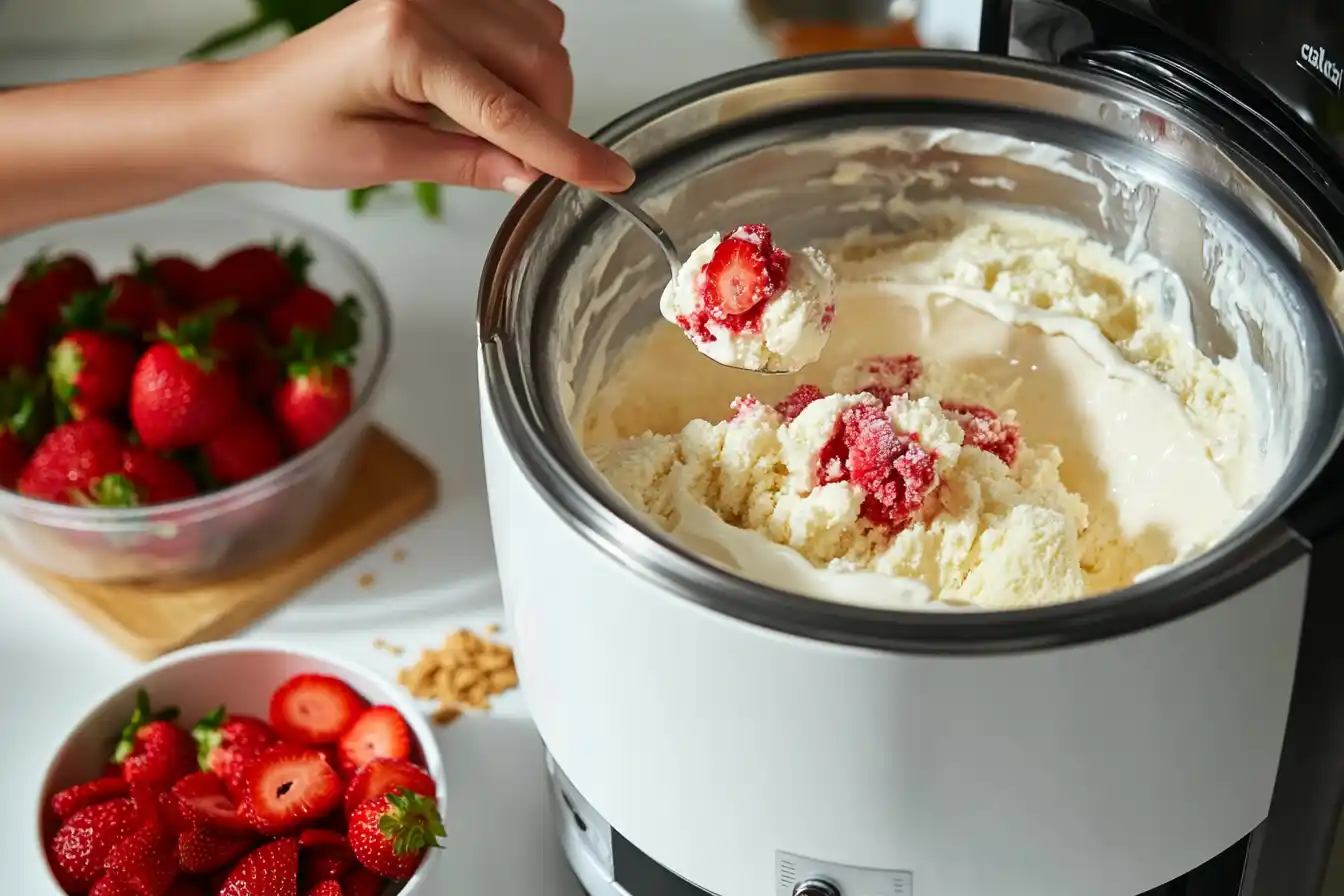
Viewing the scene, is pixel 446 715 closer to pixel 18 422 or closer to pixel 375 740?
pixel 375 740

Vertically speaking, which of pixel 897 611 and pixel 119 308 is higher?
pixel 897 611

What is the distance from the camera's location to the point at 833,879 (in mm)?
642

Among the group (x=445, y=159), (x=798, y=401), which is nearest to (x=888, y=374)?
(x=798, y=401)

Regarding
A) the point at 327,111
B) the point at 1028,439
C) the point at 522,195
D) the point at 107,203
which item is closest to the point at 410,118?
the point at 327,111

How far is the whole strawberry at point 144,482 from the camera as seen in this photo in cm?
100

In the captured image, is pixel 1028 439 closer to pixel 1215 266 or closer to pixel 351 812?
pixel 1215 266

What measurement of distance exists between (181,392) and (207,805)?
301mm

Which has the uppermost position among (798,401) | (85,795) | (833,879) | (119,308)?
(798,401)

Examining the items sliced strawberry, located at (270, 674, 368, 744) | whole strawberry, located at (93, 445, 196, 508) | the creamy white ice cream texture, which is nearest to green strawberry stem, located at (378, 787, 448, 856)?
sliced strawberry, located at (270, 674, 368, 744)

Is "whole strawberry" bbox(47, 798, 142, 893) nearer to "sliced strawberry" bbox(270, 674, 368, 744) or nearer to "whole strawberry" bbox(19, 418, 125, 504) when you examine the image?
"sliced strawberry" bbox(270, 674, 368, 744)

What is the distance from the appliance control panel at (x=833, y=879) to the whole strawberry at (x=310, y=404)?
A: 0.53m

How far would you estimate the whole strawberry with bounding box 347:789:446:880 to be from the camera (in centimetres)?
79

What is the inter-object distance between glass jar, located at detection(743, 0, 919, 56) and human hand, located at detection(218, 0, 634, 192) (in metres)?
0.52

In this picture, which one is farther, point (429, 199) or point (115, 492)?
point (429, 199)
